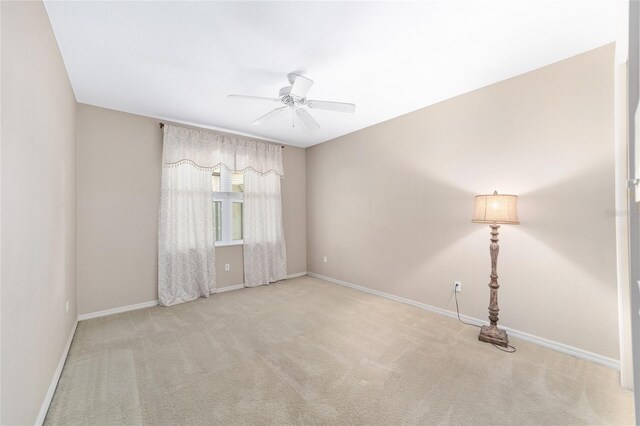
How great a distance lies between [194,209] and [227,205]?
59cm

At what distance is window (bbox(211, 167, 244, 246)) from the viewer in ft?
14.0

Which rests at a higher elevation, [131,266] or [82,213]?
[82,213]

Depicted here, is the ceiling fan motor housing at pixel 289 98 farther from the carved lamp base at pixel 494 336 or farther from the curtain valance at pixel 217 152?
the carved lamp base at pixel 494 336

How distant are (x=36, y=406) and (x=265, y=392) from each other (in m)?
1.31

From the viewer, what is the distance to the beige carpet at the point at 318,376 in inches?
65.4

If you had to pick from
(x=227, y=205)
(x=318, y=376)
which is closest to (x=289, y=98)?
(x=227, y=205)

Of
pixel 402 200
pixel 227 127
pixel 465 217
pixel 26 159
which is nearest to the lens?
pixel 26 159

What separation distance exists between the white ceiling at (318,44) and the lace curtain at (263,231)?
1.70 metres

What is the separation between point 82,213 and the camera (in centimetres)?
316

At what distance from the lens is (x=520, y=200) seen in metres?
2.61

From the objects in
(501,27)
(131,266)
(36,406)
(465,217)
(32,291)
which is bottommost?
(36,406)

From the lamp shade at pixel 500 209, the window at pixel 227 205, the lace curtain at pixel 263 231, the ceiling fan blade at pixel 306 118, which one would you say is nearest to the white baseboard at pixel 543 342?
the lamp shade at pixel 500 209

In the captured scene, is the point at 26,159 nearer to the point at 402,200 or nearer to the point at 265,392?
the point at 265,392

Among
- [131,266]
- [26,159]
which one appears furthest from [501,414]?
[131,266]
